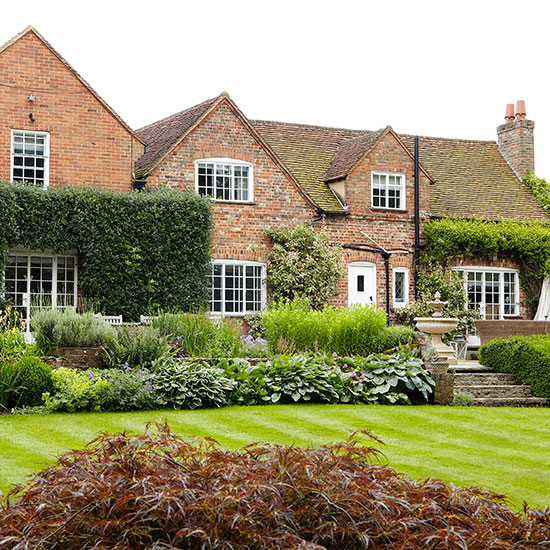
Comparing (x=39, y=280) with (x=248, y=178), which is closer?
(x=39, y=280)

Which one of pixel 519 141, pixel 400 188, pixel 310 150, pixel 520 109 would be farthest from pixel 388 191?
pixel 520 109

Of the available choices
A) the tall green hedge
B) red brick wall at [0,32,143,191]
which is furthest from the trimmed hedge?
red brick wall at [0,32,143,191]

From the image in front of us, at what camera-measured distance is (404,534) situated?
348 centimetres

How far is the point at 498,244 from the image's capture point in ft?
83.5

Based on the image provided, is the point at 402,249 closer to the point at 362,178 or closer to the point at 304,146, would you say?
the point at 362,178

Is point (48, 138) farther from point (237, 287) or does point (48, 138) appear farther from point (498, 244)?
point (498, 244)

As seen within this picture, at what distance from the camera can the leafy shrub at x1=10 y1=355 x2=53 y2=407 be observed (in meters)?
11.4

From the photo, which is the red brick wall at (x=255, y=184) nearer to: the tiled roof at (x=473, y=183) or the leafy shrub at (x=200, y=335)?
the tiled roof at (x=473, y=183)

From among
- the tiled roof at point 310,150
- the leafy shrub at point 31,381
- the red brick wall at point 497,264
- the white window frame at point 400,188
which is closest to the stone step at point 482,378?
the leafy shrub at point 31,381

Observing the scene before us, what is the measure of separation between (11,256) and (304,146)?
34.1 feet

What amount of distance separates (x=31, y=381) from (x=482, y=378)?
8.57 metres

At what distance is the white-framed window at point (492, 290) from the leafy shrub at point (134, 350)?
1416 centimetres

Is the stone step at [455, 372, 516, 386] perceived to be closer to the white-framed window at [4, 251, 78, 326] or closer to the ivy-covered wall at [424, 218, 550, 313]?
the ivy-covered wall at [424, 218, 550, 313]

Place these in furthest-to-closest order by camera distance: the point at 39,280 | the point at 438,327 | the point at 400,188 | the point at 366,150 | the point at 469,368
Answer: the point at 400,188, the point at 366,150, the point at 39,280, the point at 469,368, the point at 438,327
